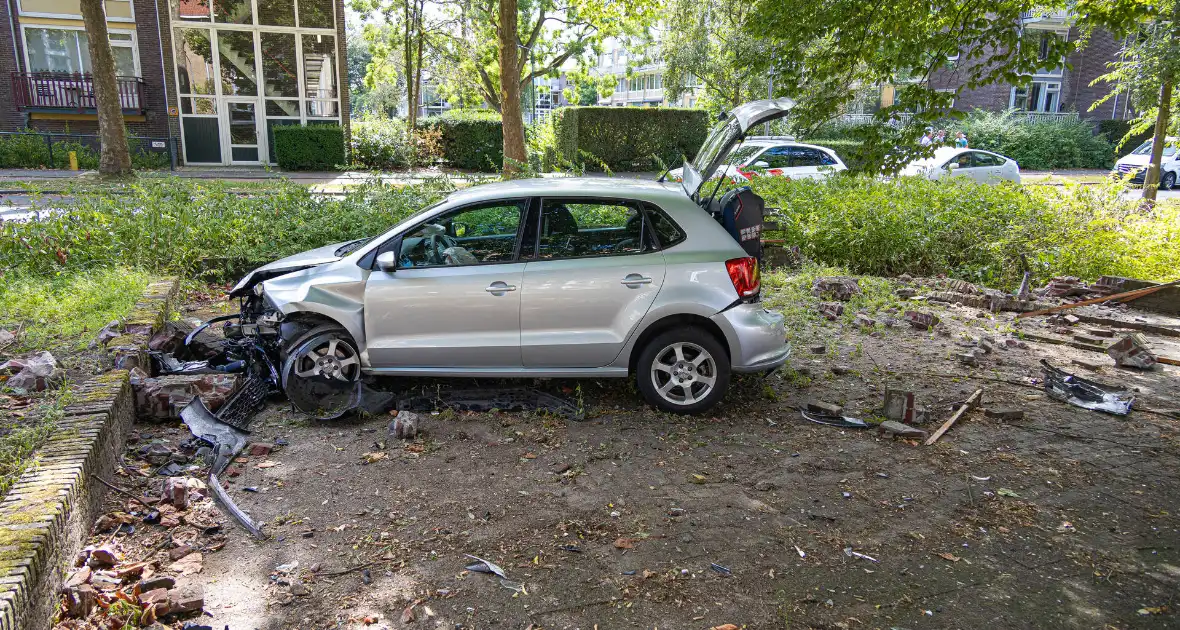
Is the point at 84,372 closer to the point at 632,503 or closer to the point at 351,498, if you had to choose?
the point at 351,498

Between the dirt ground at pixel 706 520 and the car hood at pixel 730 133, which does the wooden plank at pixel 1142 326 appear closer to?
the dirt ground at pixel 706 520

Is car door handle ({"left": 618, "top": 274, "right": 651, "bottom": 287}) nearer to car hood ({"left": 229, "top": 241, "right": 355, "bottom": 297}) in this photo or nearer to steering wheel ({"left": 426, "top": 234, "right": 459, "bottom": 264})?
steering wheel ({"left": 426, "top": 234, "right": 459, "bottom": 264})

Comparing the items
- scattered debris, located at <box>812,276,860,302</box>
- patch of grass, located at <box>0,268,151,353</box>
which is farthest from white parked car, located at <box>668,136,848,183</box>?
patch of grass, located at <box>0,268,151,353</box>

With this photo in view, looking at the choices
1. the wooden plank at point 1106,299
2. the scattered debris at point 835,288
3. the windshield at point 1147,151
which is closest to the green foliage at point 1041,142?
the windshield at point 1147,151

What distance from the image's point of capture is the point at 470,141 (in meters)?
29.0

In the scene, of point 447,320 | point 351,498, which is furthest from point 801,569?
point 447,320

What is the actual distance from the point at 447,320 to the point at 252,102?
2364cm

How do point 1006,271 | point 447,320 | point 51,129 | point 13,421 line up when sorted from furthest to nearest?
1. point 51,129
2. point 1006,271
3. point 447,320
4. point 13,421

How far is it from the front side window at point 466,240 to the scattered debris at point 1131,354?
5670 mm

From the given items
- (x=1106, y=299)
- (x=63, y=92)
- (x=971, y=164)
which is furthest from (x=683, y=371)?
(x=63, y=92)

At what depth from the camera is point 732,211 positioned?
5938mm

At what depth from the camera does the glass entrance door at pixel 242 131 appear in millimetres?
25609

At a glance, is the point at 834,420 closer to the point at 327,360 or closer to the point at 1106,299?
the point at 327,360

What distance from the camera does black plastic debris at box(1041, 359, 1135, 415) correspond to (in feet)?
20.1
